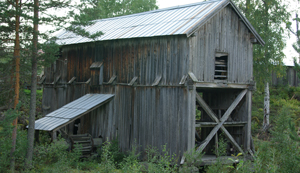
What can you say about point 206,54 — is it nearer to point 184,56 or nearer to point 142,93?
point 184,56

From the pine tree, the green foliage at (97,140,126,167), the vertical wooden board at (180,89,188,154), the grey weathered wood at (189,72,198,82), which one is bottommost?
the green foliage at (97,140,126,167)

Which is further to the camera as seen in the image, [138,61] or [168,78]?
[138,61]

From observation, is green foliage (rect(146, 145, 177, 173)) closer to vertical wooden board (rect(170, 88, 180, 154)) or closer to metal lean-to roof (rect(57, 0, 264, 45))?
vertical wooden board (rect(170, 88, 180, 154))

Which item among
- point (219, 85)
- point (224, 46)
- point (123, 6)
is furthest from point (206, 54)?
point (123, 6)

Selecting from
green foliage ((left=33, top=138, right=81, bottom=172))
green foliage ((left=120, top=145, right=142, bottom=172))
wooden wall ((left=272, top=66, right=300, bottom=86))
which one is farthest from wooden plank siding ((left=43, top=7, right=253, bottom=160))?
wooden wall ((left=272, top=66, right=300, bottom=86))

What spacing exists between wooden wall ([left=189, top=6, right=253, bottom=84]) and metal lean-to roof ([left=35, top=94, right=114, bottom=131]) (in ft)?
17.4

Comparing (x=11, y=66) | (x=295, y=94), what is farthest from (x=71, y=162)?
(x=295, y=94)

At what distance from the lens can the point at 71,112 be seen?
16984mm

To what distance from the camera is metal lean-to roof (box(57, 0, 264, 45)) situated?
15.3 m

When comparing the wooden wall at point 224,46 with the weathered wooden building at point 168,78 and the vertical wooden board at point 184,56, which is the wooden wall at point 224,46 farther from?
the vertical wooden board at point 184,56

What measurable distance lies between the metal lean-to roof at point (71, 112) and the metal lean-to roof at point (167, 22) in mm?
3130

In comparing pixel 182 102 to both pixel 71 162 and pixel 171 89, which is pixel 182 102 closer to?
pixel 171 89

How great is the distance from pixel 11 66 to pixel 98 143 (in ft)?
21.1

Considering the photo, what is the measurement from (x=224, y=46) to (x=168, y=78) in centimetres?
328
